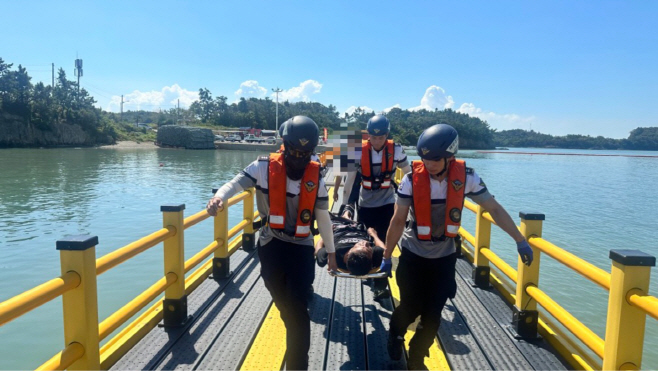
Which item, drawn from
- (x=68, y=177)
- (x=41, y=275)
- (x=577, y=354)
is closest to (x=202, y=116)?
(x=68, y=177)

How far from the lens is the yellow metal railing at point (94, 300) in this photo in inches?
91.2

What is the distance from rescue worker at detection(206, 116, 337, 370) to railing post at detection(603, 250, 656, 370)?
6.27 feet

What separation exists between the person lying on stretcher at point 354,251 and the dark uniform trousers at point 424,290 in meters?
0.48

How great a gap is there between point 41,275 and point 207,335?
25.7 ft

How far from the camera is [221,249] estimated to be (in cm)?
529

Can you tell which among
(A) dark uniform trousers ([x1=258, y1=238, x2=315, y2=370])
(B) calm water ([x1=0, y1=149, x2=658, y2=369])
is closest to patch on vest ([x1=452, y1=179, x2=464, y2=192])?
(A) dark uniform trousers ([x1=258, y1=238, x2=315, y2=370])

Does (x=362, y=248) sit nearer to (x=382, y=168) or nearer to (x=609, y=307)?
(x=382, y=168)

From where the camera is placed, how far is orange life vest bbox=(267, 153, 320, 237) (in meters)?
2.99

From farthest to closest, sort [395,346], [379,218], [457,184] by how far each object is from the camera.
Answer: [379,218] → [395,346] → [457,184]

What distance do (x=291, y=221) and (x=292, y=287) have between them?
47cm

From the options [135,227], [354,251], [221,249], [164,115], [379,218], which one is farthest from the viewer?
[164,115]

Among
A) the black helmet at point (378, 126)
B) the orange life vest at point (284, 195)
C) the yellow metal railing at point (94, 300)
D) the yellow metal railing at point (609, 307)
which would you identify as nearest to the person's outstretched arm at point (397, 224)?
the orange life vest at point (284, 195)

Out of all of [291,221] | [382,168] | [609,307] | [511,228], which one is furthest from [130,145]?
[609,307]

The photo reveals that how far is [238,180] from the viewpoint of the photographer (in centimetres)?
314
